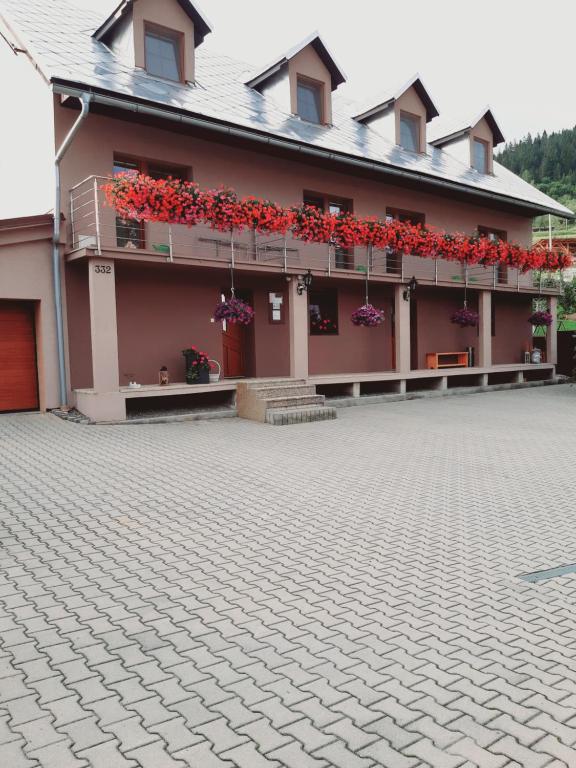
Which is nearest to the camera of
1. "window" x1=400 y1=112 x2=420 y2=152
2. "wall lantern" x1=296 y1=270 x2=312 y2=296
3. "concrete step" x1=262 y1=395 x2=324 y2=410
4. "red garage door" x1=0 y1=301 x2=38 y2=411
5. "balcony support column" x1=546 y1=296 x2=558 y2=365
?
"red garage door" x1=0 y1=301 x2=38 y2=411

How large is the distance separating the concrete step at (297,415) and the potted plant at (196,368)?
185 cm

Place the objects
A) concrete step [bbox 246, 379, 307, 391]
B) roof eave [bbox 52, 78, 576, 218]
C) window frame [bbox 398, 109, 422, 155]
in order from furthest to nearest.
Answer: window frame [bbox 398, 109, 422, 155]
concrete step [bbox 246, 379, 307, 391]
roof eave [bbox 52, 78, 576, 218]

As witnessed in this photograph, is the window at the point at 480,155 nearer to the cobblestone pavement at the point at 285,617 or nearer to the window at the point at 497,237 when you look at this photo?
the window at the point at 497,237

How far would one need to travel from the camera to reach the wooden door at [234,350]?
1623 centimetres

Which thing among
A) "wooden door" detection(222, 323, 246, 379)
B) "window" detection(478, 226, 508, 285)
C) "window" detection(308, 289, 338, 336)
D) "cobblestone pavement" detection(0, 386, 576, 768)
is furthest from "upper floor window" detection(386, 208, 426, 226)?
"cobblestone pavement" detection(0, 386, 576, 768)

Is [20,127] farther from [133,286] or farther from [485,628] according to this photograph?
[485,628]

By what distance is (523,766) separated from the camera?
2.49 meters

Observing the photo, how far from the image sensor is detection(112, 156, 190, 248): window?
13344 mm

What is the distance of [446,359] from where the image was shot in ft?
68.1

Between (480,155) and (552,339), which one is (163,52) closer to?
(480,155)

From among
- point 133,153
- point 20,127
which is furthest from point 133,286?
point 20,127

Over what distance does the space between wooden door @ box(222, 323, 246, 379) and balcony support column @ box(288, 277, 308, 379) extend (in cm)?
196

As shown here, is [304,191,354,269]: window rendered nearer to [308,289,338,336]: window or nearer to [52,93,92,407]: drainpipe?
[308,289,338,336]: window

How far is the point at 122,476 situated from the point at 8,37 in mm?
11785
